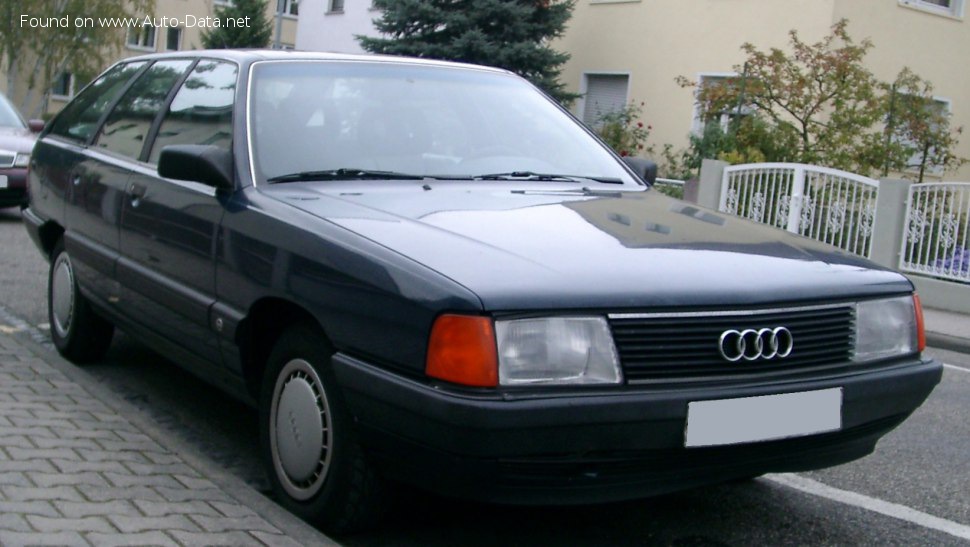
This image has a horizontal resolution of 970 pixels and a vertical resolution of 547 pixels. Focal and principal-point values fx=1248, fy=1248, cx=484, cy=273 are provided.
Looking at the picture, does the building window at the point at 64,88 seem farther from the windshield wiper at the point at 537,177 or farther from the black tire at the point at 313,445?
the black tire at the point at 313,445

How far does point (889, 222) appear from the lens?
13.9m

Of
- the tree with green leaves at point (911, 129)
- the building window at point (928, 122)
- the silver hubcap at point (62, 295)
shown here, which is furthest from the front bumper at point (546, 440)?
the building window at point (928, 122)

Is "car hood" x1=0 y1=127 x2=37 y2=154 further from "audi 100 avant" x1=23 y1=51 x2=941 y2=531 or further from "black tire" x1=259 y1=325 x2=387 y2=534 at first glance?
"black tire" x1=259 y1=325 x2=387 y2=534

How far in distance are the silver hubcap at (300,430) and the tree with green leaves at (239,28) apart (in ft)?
127

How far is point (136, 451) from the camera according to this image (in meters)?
4.40

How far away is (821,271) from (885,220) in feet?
34.8

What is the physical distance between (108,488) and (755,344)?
6.71ft

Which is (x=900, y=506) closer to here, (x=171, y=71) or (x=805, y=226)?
(x=171, y=71)

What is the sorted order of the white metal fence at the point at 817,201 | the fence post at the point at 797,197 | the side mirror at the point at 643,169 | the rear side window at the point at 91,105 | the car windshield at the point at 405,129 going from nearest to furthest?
the car windshield at the point at 405,129 < the side mirror at the point at 643,169 < the rear side window at the point at 91,105 < the white metal fence at the point at 817,201 < the fence post at the point at 797,197

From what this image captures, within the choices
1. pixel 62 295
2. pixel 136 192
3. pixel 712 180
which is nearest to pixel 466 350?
pixel 136 192

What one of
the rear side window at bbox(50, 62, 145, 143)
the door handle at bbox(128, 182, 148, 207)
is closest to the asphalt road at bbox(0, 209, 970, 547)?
the door handle at bbox(128, 182, 148, 207)

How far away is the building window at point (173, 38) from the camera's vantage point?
175 feet

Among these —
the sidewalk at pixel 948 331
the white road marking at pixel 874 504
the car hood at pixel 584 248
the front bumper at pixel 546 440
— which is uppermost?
the car hood at pixel 584 248

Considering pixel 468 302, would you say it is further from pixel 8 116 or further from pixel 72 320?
pixel 8 116
